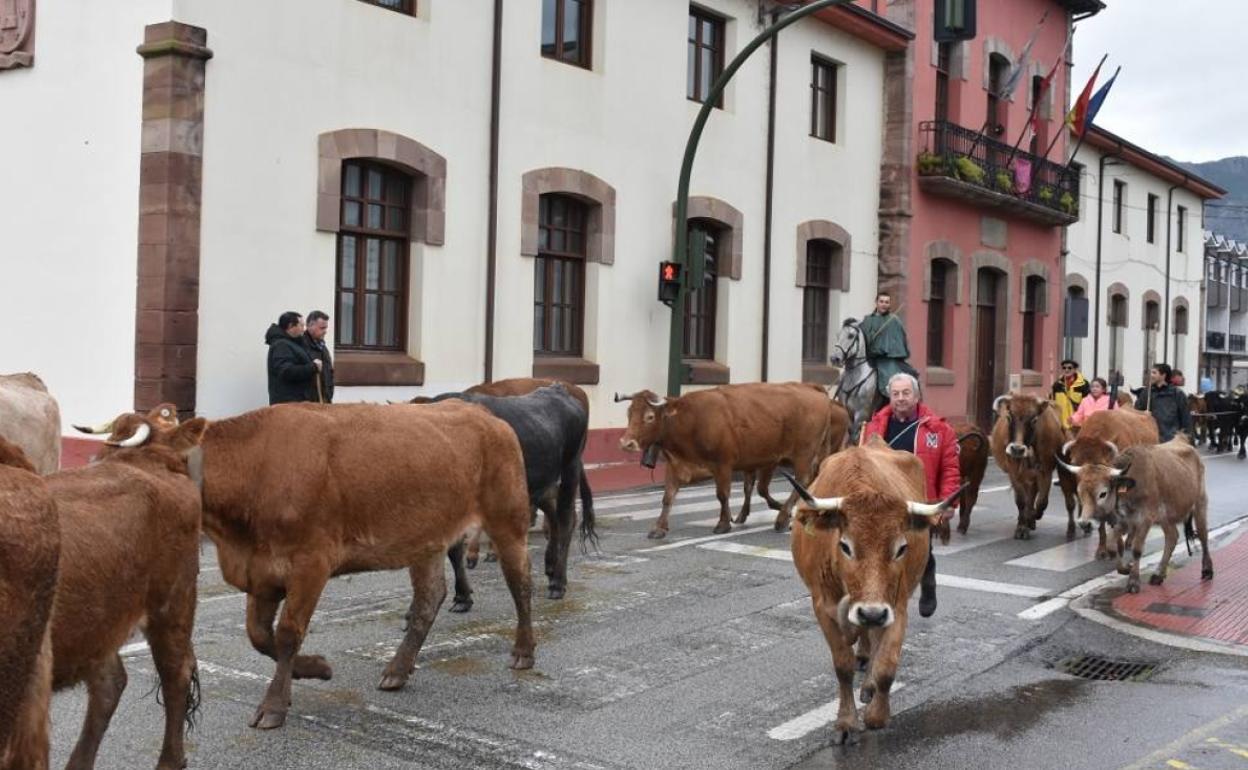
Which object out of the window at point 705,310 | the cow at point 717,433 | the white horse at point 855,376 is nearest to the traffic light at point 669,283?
the white horse at point 855,376

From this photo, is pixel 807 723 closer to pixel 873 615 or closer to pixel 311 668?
pixel 873 615

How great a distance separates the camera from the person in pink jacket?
1448 centimetres

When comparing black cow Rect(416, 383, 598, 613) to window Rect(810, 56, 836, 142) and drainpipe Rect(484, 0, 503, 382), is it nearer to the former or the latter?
drainpipe Rect(484, 0, 503, 382)

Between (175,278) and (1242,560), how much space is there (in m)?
10.4

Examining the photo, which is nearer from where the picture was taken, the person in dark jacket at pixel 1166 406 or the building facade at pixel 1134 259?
the person in dark jacket at pixel 1166 406

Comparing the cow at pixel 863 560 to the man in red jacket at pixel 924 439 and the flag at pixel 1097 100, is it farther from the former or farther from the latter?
the flag at pixel 1097 100

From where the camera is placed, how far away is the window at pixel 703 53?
19.9 metres

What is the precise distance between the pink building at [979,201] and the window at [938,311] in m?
0.03

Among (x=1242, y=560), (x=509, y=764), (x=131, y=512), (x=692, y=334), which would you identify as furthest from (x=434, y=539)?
(x=692, y=334)

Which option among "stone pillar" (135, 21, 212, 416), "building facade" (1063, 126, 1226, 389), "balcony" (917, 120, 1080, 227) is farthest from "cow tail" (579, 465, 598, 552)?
"building facade" (1063, 126, 1226, 389)

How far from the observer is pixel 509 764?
5527 mm

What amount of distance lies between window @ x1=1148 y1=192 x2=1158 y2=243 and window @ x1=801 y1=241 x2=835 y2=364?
65.0 feet

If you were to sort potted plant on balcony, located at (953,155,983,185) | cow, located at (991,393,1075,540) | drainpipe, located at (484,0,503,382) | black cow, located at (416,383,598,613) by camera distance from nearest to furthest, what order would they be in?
1. black cow, located at (416,383,598,613)
2. cow, located at (991,393,1075,540)
3. drainpipe, located at (484,0,503,382)
4. potted plant on balcony, located at (953,155,983,185)

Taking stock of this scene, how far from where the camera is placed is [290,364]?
1233 centimetres
